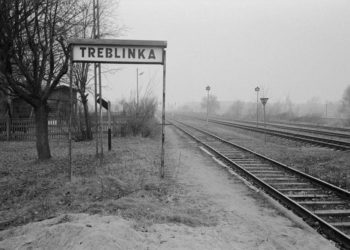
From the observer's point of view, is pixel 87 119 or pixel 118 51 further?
pixel 87 119

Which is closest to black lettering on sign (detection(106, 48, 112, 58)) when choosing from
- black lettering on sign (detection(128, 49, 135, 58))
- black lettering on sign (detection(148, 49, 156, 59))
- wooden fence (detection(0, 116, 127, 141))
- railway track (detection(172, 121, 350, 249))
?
black lettering on sign (detection(128, 49, 135, 58))

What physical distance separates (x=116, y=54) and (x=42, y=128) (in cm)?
480

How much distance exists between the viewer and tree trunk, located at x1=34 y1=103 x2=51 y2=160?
11.6 meters

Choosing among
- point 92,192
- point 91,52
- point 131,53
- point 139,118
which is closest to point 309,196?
point 92,192

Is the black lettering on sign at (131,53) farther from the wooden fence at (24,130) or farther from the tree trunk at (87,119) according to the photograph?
the wooden fence at (24,130)

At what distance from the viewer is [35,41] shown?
1139 cm

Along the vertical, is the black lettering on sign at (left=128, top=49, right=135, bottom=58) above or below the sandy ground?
above

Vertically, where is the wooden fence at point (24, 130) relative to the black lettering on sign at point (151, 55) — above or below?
below

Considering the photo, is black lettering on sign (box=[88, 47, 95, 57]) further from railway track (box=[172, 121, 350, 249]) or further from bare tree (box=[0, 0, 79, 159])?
railway track (box=[172, 121, 350, 249])

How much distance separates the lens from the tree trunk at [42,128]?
11.6 metres

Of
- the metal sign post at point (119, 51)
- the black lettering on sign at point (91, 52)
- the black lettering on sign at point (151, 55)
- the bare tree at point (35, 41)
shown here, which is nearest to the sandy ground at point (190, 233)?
the metal sign post at point (119, 51)

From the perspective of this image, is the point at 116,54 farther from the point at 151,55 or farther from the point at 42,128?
the point at 42,128

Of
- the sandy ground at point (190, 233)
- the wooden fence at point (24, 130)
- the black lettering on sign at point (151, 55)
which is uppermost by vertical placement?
the black lettering on sign at point (151, 55)

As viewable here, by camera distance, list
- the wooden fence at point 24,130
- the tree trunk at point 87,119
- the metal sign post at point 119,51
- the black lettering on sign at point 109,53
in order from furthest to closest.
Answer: the wooden fence at point 24,130, the tree trunk at point 87,119, the black lettering on sign at point 109,53, the metal sign post at point 119,51
